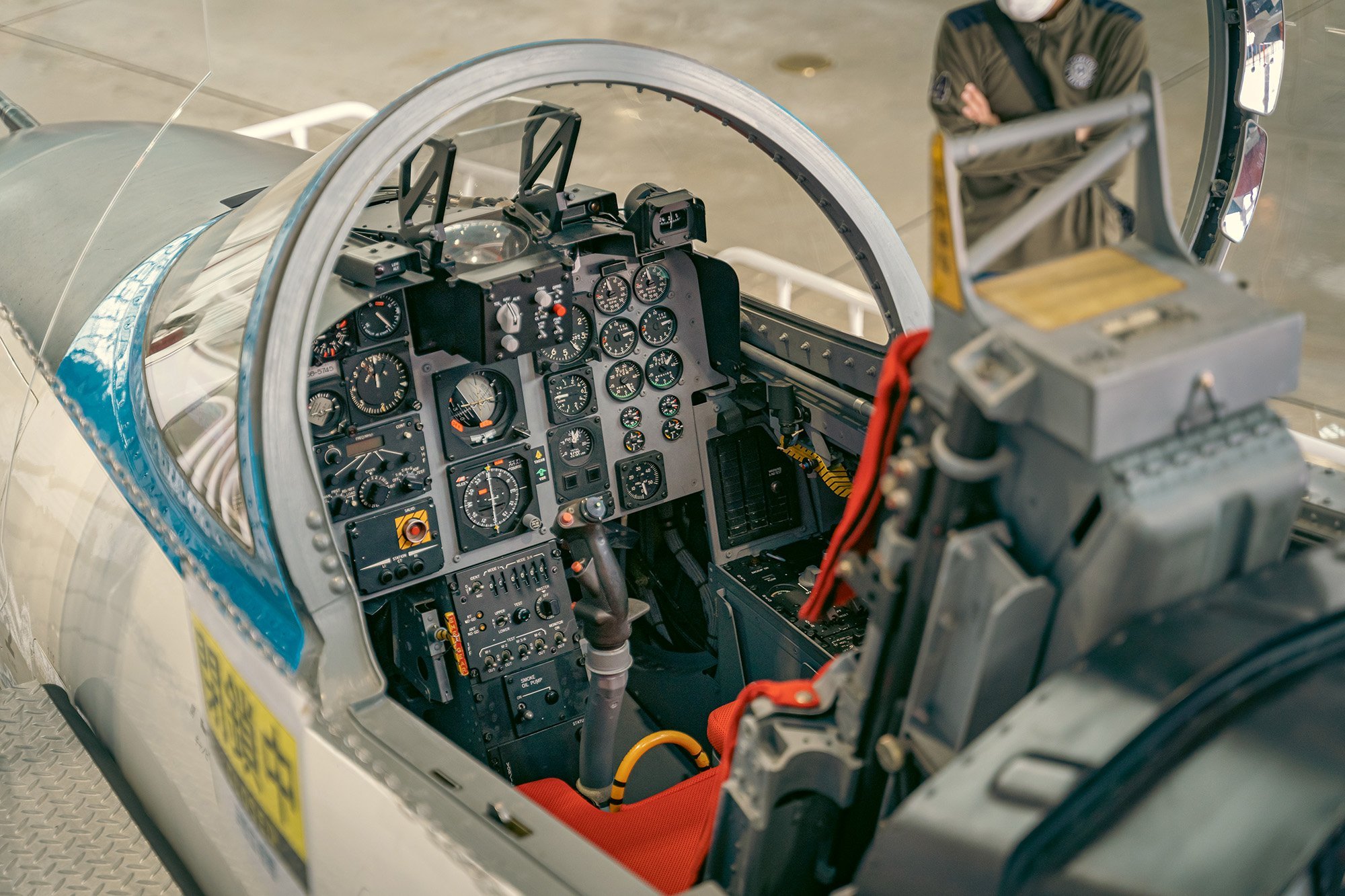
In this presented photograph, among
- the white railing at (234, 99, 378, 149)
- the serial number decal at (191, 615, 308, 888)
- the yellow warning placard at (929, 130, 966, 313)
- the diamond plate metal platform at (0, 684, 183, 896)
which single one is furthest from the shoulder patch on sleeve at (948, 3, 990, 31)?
the diamond plate metal platform at (0, 684, 183, 896)

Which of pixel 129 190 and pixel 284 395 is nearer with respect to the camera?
pixel 284 395

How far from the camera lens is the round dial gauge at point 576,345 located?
320 cm

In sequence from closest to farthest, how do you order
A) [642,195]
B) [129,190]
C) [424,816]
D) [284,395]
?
[424,816] < [284,395] < [642,195] < [129,190]

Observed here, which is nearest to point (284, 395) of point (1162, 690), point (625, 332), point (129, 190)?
point (625, 332)

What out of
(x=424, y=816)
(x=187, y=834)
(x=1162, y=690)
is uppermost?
(x=1162, y=690)

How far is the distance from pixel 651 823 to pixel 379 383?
130 centimetres

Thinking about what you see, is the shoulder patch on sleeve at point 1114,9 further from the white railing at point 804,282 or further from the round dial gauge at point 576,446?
the round dial gauge at point 576,446

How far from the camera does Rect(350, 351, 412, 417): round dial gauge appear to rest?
291cm

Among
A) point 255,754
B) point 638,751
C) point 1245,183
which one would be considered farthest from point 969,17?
point 255,754

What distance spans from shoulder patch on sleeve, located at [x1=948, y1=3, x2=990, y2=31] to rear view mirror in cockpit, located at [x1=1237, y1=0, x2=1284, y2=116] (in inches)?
35.3

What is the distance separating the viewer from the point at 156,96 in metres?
3.24

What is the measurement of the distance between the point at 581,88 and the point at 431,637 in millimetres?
1494

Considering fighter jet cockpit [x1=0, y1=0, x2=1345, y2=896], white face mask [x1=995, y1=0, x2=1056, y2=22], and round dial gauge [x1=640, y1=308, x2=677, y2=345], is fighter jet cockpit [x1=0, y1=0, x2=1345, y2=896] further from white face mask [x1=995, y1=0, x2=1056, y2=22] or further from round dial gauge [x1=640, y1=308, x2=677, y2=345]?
white face mask [x1=995, y1=0, x2=1056, y2=22]

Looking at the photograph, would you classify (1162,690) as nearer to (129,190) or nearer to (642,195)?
(642,195)
